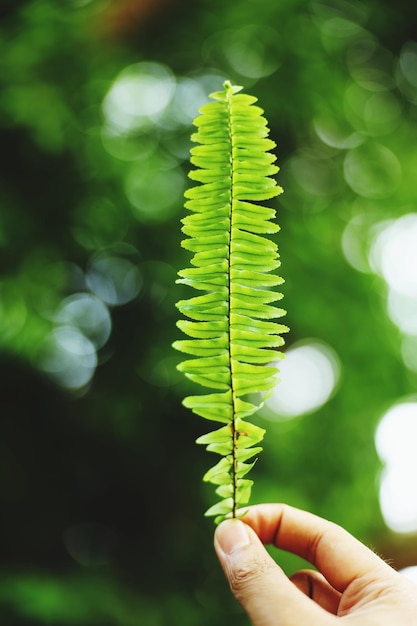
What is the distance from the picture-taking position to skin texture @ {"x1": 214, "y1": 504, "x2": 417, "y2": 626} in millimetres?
1029

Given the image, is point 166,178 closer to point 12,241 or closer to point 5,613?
point 12,241

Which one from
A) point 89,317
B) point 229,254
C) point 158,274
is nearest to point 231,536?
point 229,254

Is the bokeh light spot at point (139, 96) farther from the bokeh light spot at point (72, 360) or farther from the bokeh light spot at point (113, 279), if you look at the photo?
the bokeh light spot at point (72, 360)

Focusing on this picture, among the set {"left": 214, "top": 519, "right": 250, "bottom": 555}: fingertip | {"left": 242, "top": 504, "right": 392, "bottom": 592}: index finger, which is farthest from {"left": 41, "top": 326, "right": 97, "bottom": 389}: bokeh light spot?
{"left": 214, "top": 519, "right": 250, "bottom": 555}: fingertip

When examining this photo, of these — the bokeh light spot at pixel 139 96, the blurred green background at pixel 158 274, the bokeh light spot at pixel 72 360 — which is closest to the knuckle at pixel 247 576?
the blurred green background at pixel 158 274

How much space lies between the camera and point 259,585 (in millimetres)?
1072

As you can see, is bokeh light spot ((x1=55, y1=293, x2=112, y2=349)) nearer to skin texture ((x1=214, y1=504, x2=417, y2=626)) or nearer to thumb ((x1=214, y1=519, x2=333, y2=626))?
skin texture ((x1=214, y1=504, x2=417, y2=626))

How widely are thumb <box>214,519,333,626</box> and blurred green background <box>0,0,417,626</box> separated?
1.64 meters

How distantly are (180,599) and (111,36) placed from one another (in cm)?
303

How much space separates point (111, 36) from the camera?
2936 millimetres

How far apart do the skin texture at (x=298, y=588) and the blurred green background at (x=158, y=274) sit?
1.32 metres

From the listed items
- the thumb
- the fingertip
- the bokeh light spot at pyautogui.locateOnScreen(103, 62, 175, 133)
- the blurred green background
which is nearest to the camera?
the thumb

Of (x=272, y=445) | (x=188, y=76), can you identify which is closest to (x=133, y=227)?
(x=188, y=76)

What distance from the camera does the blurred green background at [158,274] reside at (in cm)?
284
